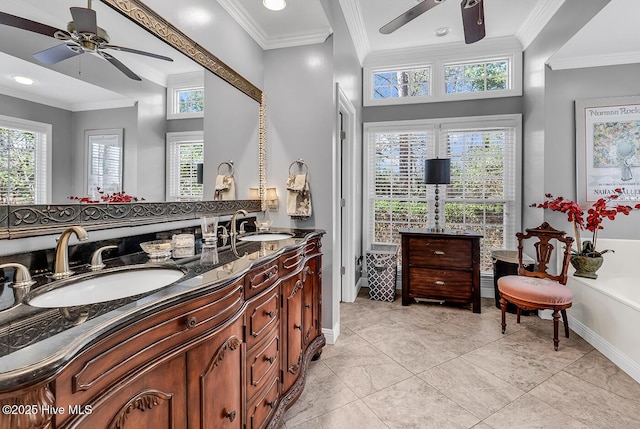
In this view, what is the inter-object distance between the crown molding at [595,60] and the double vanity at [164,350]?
3202 millimetres

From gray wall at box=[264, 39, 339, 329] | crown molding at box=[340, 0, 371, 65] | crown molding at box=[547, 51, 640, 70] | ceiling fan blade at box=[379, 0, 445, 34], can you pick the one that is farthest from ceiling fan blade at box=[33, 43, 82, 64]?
crown molding at box=[547, 51, 640, 70]

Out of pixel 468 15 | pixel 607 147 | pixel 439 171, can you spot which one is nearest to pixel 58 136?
pixel 468 15

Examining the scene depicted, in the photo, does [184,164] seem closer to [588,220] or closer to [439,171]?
[439,171]

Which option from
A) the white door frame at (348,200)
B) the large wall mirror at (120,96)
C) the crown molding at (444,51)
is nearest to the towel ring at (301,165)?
the large wall mirror at (120,96)

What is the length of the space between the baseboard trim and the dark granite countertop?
2749 millimetres

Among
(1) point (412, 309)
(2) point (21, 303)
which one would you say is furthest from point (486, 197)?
(2) point (21, 303)

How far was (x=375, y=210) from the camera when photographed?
4129mm

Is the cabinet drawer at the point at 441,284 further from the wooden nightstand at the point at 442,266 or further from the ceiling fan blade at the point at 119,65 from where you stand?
the ceiling fan blade at the point at 119,65

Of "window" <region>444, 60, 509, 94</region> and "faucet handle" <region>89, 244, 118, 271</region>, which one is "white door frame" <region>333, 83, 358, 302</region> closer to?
"window" <region>444, 60, 509, 94</region>

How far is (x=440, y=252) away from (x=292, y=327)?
210 cm

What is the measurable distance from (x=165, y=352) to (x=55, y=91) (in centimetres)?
103

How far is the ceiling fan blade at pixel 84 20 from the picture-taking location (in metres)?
1.20

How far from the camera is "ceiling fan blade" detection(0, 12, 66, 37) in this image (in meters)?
1.01

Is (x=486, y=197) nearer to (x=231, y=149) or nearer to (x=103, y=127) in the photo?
(x=231, y=149)
